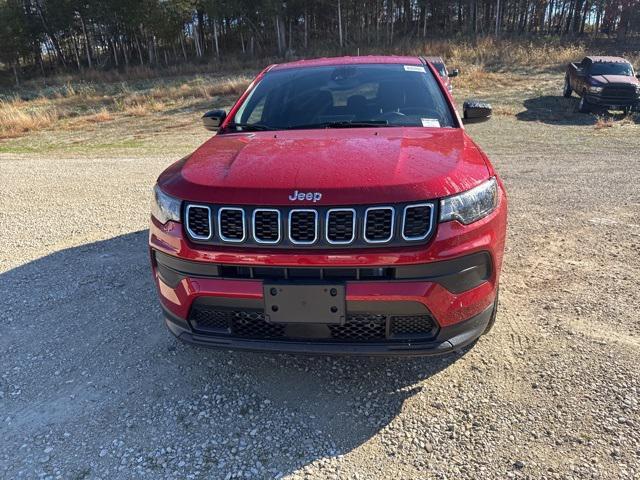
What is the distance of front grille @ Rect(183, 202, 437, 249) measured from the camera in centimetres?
209

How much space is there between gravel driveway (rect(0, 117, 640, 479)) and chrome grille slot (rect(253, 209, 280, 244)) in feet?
3.15

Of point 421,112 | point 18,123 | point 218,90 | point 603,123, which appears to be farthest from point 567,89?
point 18,123

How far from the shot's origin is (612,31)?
3694cm

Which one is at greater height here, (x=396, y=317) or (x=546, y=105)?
(x=396, y=317)

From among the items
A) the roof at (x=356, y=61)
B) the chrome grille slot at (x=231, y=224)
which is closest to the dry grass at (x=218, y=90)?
the roof at (x=356, y=61)

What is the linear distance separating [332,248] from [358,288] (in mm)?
218

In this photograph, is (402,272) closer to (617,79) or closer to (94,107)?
(617,79)

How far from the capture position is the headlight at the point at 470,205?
2.14 metres

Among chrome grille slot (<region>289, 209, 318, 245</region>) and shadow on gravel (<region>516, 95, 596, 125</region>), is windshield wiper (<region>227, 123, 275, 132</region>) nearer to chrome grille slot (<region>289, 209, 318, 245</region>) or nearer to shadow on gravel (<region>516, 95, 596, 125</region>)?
chrome grille slot (<region>289, 209, 318, 245</region>)

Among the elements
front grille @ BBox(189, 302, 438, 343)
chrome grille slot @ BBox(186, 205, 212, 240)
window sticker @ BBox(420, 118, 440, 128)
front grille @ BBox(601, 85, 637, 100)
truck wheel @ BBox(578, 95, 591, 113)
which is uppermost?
window sticker @ BBox(420, 118, 440, 128)

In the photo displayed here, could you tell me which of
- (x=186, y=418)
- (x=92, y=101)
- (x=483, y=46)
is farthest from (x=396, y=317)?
(x=483, y=46)

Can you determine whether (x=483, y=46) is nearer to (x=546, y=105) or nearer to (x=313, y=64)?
(x=546, y=105)

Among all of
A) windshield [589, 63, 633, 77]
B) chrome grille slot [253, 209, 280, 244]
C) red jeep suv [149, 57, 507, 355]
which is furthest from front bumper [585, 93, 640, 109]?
chrome grille slot [253, 209, 280, 244]

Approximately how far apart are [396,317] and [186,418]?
4.01 ft
